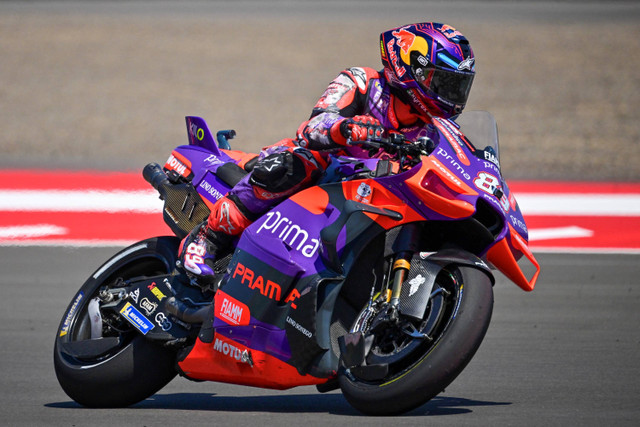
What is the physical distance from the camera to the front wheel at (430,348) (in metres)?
3.86

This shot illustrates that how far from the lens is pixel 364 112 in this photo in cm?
461

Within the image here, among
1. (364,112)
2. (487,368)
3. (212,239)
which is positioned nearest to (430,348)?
(364,112)

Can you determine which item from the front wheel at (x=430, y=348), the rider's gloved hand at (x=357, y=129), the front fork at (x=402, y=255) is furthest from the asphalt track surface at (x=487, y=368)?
the rider's gloved hand at (x=357, y=129)

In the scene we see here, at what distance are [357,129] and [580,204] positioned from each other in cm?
590

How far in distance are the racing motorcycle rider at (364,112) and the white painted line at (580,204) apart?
16.7 ft

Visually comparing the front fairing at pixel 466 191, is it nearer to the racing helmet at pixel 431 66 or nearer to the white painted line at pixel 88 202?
the racing helmet at pixel 431 66

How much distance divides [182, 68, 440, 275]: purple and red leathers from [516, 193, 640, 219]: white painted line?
5083mm

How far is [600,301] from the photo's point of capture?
719 cm

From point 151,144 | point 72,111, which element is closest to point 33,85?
point 72,111

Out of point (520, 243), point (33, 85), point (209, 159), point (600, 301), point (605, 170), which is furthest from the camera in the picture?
point (33, 85)

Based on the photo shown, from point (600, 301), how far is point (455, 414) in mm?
3140

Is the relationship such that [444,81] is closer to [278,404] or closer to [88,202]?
[278,404]

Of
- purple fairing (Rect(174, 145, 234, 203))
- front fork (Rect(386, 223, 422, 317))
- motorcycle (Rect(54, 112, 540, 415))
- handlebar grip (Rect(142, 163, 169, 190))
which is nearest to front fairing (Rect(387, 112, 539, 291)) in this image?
motorcycle (Rect(54, 112, 540, 415))

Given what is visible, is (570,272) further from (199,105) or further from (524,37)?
(524,37)
